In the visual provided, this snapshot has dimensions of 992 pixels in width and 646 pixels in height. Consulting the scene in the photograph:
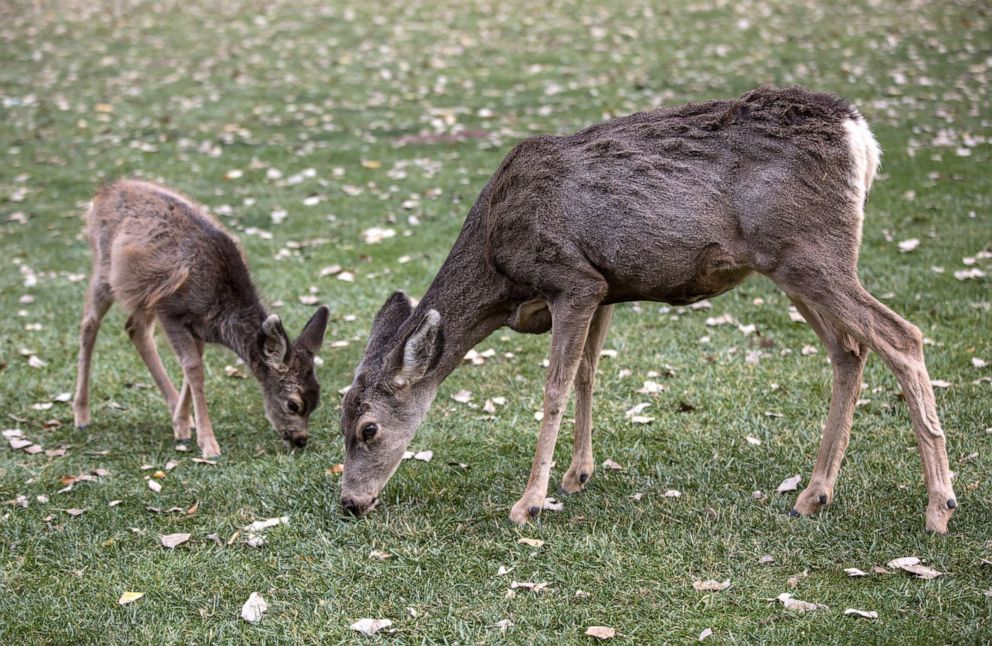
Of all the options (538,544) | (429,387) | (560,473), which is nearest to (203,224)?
(429,387)

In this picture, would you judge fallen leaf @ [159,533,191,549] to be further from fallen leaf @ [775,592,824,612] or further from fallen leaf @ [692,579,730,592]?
fallen leaf @ [775,592,824,612]

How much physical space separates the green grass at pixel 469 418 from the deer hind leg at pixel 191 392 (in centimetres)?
21

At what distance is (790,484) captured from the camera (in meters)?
5.82

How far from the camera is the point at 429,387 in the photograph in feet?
19.4

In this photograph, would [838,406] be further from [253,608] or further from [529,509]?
[253,608]

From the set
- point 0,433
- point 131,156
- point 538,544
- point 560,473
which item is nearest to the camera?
point 538,544

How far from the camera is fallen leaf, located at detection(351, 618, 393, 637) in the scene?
4680 mm

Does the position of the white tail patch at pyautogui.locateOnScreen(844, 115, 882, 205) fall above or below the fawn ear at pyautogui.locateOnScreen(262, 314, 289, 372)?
above

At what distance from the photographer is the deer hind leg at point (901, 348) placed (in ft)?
16.3

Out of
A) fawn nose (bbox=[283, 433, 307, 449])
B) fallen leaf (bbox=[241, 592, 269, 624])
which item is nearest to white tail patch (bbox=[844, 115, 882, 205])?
fallen leaf (bbox=[241, 592, 269, 624])

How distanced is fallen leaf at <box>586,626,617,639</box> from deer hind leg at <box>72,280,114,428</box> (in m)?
4.64

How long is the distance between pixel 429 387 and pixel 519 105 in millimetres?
10838

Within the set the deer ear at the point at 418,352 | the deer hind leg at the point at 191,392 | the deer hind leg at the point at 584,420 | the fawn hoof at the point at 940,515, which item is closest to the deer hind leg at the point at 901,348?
the fawn hoof at the point at 940,515

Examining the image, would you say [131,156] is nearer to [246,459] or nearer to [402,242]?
[402,242]
